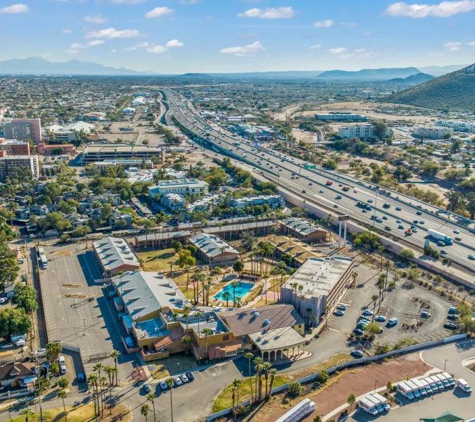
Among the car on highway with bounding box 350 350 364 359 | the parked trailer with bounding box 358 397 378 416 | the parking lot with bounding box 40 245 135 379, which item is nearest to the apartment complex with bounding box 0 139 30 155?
the parking lot with bounding box 40 245 135 379

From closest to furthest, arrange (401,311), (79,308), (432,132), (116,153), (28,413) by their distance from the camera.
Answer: (28,413)
(79,308)
(401,311)
(116,153)
(432,132)

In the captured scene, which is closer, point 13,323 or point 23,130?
point 13,323

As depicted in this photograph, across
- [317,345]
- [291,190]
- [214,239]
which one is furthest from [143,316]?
[291,190]

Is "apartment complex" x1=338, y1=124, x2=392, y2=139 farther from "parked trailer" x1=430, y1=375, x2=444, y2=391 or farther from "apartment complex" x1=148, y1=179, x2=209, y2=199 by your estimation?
"parked trailer" x1=430, y1=375, x2=444, y2=391

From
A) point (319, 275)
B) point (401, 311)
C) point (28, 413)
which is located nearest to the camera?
point (28, 413)

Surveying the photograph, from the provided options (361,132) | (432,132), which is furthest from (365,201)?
(432,132)

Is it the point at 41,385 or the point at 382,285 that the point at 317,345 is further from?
the point at 41,385

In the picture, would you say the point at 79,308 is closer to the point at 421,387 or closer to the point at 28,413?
the point at 28,413
